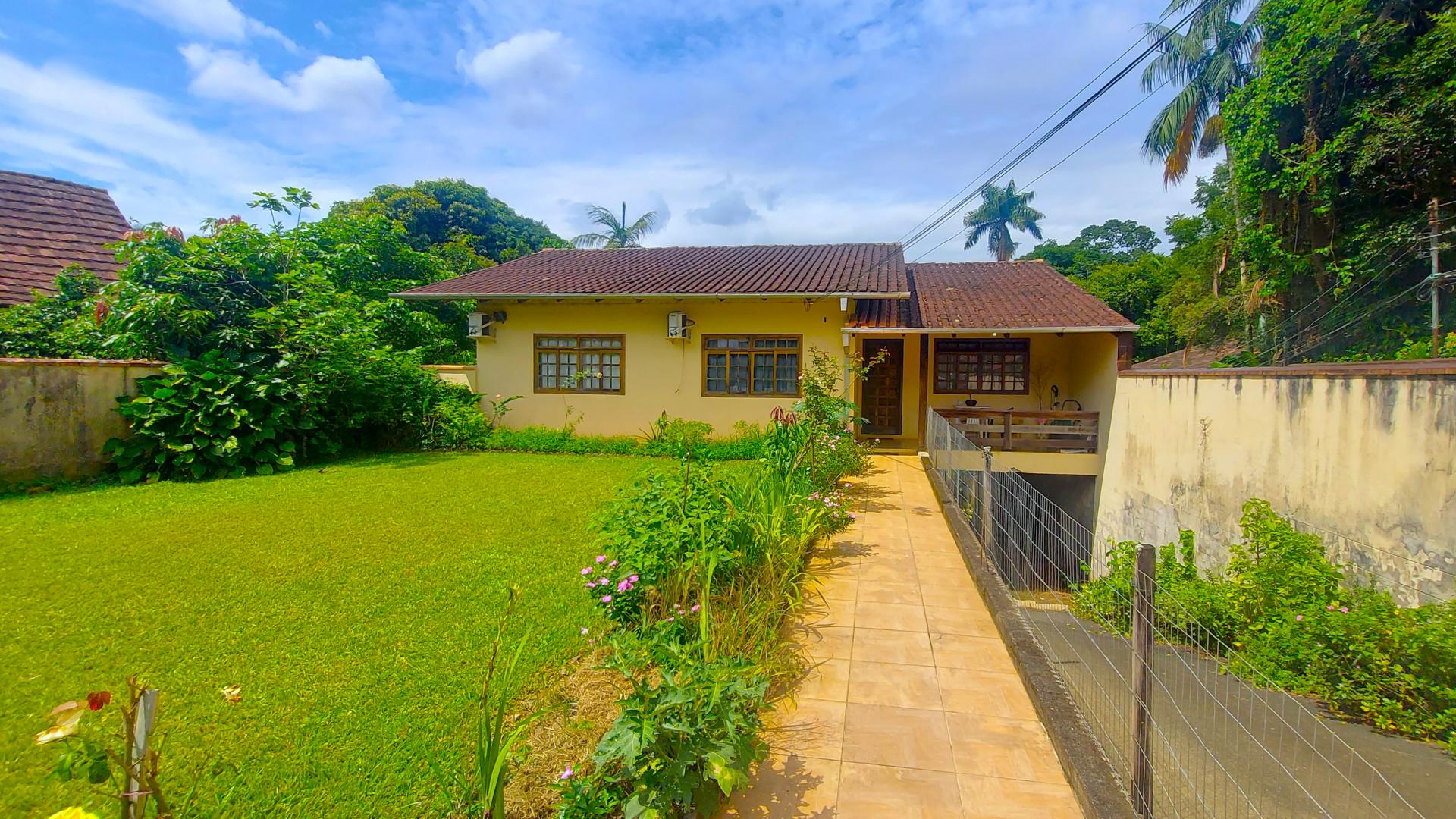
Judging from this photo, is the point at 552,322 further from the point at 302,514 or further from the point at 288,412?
the point at 302,514

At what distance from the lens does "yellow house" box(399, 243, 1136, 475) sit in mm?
11039

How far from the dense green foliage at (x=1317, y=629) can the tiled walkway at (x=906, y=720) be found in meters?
0.76

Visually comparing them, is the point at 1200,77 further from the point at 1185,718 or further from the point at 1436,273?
the point at 1185,718

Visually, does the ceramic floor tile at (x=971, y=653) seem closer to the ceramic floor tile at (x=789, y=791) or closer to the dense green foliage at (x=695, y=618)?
the dense green foliage at (x=695, y=618)

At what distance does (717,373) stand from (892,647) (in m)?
8.40

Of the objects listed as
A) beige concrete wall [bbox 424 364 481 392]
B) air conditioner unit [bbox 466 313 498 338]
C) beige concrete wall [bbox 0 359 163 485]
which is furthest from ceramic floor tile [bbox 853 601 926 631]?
beige concrete wall [bbox 424 364 481 392]

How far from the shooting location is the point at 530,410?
12.3 metres

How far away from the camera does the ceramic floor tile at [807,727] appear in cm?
→ 273

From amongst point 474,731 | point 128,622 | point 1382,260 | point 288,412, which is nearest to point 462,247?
point 288,412

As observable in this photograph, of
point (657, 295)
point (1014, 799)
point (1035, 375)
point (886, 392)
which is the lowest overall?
point (1014, 799)

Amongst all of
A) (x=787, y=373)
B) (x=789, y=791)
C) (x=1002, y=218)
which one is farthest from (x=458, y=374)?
(x=1002, y=218)

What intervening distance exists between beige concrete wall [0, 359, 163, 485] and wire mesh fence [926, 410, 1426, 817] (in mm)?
10562

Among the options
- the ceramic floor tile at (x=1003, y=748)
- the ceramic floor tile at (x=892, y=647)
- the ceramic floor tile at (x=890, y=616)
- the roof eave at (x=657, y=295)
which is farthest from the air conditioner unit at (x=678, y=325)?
the ceramic floor tile at (x=1003, y=748)

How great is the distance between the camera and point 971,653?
3.67 metres
